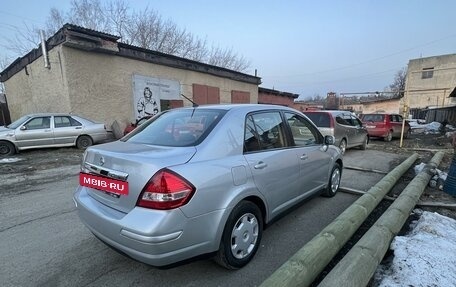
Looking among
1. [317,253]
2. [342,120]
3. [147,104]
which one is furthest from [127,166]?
[147,104]

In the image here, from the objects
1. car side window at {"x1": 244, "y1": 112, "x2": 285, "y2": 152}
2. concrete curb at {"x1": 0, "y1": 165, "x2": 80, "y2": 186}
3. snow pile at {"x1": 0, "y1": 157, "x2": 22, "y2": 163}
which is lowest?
concrete curb at {"x1": 0, "y1": 165, "x2": 80, "y2": 186}

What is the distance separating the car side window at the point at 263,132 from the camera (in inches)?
111

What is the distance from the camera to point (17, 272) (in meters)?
2.62

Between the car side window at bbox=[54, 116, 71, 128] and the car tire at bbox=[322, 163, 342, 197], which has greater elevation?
the car side window at bbox=[54, 116, 71, 128]

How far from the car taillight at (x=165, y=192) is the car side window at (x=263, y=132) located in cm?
87

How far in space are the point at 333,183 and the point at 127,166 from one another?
3843 millimetres

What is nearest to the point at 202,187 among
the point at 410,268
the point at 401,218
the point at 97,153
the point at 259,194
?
the point at 259,194

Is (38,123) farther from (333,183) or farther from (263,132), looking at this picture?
(333,183)

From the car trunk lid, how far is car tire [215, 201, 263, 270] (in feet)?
2.54

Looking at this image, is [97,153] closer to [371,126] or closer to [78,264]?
[78,264]

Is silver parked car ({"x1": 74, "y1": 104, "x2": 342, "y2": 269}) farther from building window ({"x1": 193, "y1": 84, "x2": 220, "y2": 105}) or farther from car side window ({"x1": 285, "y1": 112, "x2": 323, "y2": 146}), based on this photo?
building window ({"x1": 193, "y1": 84, "x2": 220, "y2": 105})

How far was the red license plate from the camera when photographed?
7.27ft

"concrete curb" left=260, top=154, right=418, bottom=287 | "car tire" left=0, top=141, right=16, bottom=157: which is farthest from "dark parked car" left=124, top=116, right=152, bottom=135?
"concrete curb" left=260, top=154, right=418, bottom=287

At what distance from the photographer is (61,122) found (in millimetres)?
9766
